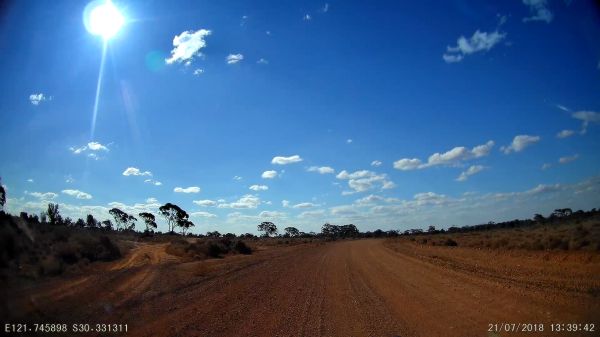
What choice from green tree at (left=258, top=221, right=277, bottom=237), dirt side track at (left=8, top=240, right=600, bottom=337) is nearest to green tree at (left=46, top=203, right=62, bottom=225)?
dirt side track at (left=8, top=240, right=600, bottom=337)

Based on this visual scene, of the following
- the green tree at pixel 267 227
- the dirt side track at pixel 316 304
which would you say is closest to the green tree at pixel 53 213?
the dirt side track at pixel 316 304

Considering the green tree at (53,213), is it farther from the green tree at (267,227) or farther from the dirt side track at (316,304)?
the green tree at (267,227)

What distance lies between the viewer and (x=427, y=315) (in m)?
9.23

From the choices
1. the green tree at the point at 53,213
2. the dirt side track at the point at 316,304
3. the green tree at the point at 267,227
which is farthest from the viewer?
the green tree at the point at 267,227

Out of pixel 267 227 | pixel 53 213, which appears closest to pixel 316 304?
pixel 53 213

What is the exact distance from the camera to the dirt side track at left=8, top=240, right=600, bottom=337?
330 inches

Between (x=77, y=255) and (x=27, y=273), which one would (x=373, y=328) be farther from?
(x=77, y=255)

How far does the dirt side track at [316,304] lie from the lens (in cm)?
839

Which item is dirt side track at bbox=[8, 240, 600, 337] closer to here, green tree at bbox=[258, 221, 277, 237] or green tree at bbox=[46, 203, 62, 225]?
green tree at bbox=[46, 203, 62, 225]

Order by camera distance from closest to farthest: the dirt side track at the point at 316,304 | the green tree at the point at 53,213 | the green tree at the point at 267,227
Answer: the dirt side track at the point at 316,304
the green tree at the point at 53,213
the green tree at the point at 267,227

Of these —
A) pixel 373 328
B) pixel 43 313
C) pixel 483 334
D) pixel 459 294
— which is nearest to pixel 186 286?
pixel 43 313

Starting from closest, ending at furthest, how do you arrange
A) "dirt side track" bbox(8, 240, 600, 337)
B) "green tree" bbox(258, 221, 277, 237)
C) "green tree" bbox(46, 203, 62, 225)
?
"dirt side track" bbox(8, 240, 600, 337) < "green tree" bbox(46, 203, 62, 225) < "green tree" bbox(258, 221, 277, 237)

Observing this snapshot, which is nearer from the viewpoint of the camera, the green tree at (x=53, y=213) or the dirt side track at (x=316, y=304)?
the dirt side track at (x=316, y=304)

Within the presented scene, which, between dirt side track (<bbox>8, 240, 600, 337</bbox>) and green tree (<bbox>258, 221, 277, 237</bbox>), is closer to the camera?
dirt side track (<bbox>8, 240, 600, 337</bbox>)
